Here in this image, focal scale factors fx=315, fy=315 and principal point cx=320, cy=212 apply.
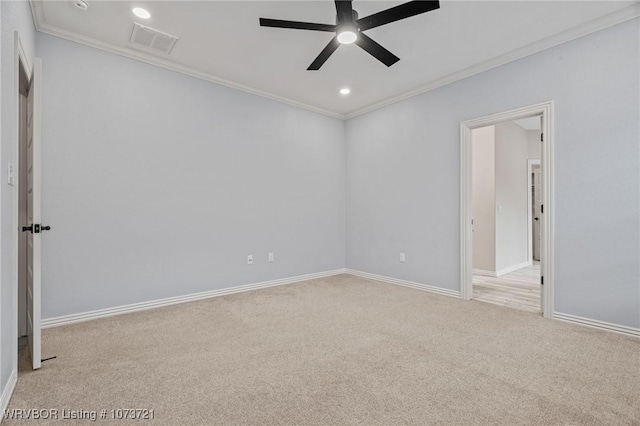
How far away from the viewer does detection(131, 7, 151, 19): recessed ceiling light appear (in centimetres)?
255

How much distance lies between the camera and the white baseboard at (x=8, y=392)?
152cm

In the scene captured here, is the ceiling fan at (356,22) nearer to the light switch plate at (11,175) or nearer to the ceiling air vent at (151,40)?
the ceiling air vent at (151,40)

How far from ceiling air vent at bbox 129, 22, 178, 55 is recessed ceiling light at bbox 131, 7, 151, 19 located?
13cm

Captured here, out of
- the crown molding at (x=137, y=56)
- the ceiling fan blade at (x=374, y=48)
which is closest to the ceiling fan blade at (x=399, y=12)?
the ceiling fan blade at (x=374, y=48)

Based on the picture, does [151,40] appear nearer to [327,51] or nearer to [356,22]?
[327,51]

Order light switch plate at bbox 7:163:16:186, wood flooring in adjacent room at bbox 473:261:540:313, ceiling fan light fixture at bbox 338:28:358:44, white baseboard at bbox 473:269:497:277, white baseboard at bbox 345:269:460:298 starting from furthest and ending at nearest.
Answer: white baseboard at bbox 473:269:497:277
white baseboard at bbox 345:269:460:298
wood flooring in adjacent room at bbox 473:261:540:313
ceiling fan light fixture at bbox 338:28:358:44
light switch plate at bbox 7:163:16:186

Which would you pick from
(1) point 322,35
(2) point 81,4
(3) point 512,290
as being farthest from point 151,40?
(3) point 512,290

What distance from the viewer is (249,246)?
4.05 m

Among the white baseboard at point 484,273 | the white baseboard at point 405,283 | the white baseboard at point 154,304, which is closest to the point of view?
the white baseboard at point 154,304

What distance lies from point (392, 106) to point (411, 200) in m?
1.37

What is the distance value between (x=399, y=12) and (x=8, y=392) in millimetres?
3153

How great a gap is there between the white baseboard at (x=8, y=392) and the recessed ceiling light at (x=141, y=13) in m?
2.67

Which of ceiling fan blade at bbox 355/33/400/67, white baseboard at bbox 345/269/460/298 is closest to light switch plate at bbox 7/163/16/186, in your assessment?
ceiling fan blade at bbox 355/33/400/67

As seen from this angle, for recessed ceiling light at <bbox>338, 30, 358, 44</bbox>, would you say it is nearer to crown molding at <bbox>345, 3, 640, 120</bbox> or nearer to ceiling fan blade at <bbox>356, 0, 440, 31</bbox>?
ceiling fan blade at <bbox>356, 0, 440, 31</bbox>
